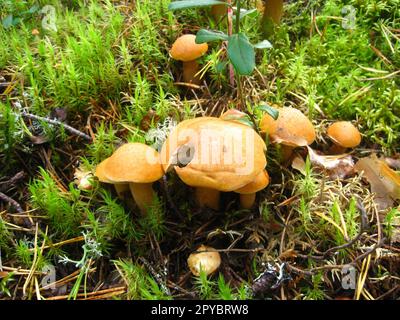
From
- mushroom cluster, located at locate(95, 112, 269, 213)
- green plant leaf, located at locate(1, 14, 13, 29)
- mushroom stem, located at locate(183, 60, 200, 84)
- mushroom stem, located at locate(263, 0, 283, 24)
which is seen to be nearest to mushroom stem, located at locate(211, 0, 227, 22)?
mushroom stem, located at locate(263, 0, 283, 24)

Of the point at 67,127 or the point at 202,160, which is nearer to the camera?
the point at 202,160

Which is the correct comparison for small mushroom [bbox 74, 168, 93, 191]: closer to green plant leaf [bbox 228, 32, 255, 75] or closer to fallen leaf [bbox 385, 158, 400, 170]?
green plant leaf [bbox 228, 32, 255, 75]

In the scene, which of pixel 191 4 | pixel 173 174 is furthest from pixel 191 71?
pixel 173 174

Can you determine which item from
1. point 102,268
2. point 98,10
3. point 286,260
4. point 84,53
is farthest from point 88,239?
point 98,10

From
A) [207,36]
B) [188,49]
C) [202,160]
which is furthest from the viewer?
[188,49]

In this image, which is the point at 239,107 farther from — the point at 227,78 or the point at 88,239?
the point at 88,239

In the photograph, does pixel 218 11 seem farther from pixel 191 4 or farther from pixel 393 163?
pixel 393 163

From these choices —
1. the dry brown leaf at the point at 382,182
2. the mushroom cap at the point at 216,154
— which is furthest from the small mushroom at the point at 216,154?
the dry brown leaf at the point at 382,182
